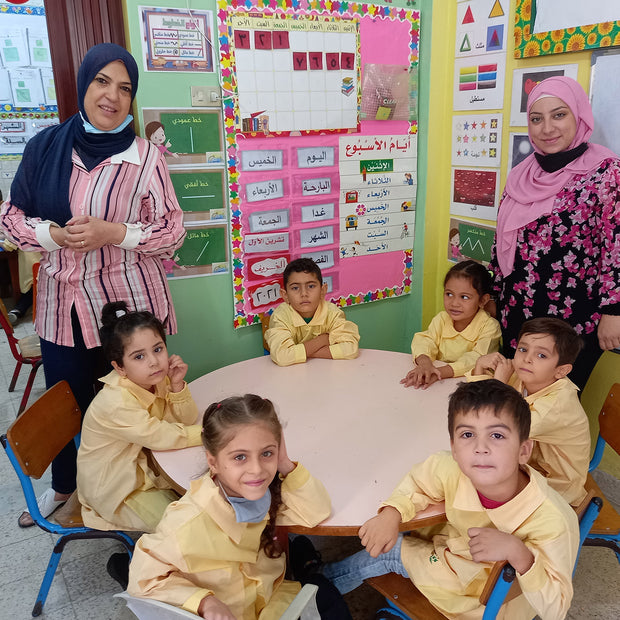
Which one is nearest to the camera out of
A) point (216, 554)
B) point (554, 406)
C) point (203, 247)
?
point (216, 554)

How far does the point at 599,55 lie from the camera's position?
2.28 m

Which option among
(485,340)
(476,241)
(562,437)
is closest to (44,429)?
(562,437)

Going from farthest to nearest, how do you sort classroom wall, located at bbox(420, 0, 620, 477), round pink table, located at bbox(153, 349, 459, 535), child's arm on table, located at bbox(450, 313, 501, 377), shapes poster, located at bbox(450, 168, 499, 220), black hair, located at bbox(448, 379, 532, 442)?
1. shapes poster, located at bbox(450, 168, 499, 220)
2. classroom wall, located at bbox(420, 0, 620, 477)
3. child's arm on table, located at bbox(450, 313, 501, 377)
4. round pink table, located at bbox(153, 349, 459, 535)
5. black hair, located at bbox(448, 379, 532, 442)

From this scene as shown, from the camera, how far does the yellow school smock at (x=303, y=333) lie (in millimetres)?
2359

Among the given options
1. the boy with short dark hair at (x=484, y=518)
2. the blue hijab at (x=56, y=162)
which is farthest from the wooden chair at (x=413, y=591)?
the blue hijab at (x=56, y=162)

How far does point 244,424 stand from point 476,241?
2.14m

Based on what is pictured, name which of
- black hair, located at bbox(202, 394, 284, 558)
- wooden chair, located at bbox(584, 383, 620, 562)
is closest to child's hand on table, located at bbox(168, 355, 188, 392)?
black hair, located at bbox(202, 394, 284, 558)

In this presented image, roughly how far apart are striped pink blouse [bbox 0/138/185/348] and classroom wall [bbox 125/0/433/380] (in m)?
0.48

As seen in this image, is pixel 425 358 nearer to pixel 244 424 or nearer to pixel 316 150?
pixel 244 424

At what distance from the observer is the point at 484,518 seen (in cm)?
136

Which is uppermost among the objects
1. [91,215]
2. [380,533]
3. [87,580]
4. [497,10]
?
[497,10]

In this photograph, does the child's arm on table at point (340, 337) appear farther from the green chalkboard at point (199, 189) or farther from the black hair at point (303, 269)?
the green chalkboard at point (199, 189)

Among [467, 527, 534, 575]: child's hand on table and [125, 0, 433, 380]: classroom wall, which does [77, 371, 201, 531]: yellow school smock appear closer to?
[467, 527, 534, 575]: child's hand on table

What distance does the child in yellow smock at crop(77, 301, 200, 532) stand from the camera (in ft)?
5.62
